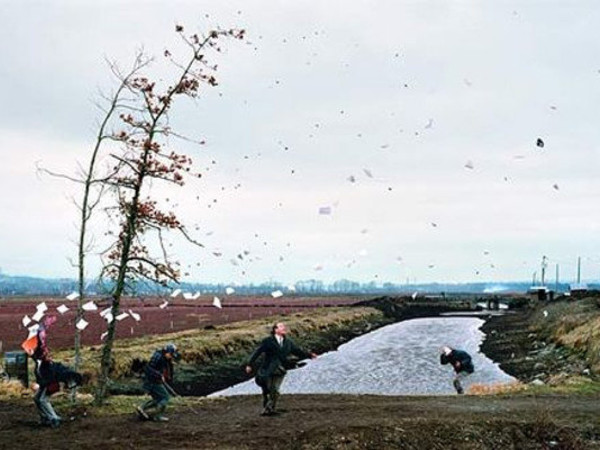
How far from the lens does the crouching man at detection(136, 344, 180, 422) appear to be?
2025cm

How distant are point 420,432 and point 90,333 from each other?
174 ft

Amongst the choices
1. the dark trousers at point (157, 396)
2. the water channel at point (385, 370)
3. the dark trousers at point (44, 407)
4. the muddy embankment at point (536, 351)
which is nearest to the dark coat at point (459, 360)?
the muddy embankment at point (536, 351)

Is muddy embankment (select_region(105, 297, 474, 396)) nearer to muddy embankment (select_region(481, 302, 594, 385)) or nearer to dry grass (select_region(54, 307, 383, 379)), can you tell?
dry grass (select_region(54, 307, 383, 379))

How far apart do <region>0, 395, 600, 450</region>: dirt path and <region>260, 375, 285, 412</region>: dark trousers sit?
0.40m

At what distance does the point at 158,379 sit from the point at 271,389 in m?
2.98

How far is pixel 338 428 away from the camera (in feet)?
59.9

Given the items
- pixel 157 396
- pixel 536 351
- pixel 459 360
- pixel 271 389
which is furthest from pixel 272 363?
pixel 536 351

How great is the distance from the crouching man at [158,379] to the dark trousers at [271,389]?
99.2 inches

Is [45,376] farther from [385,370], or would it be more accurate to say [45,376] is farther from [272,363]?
[385,370]

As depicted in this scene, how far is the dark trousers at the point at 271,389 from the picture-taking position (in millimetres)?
20516

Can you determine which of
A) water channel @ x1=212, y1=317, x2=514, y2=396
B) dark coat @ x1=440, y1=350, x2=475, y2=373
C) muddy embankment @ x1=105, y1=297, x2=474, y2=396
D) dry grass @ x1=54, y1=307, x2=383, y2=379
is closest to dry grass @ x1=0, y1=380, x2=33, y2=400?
muddy embankment @ x1=105, y1=297, x2=474, y2=396

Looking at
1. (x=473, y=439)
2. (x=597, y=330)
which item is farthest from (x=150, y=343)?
(x=473, y=439)

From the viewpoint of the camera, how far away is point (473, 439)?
728 inches

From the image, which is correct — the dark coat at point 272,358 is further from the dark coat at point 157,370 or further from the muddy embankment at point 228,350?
the muddy embankment at point 228,350
